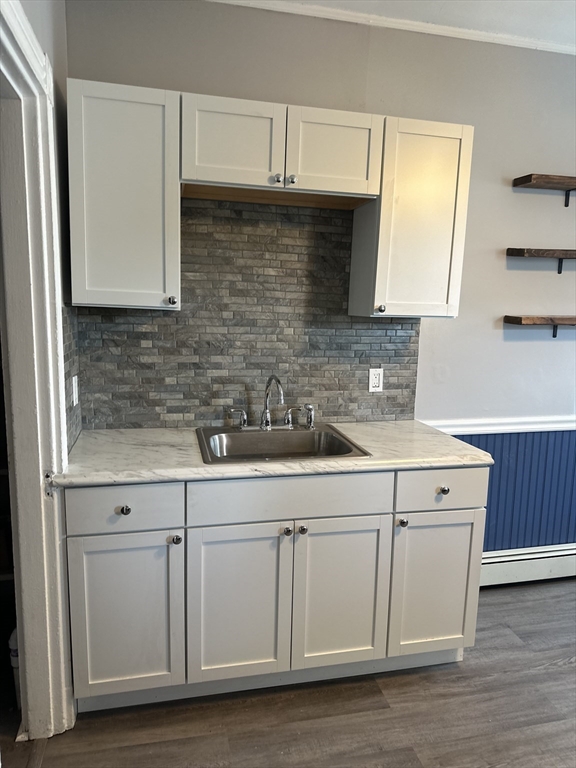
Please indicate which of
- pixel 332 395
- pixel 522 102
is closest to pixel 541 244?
pixel 522 102

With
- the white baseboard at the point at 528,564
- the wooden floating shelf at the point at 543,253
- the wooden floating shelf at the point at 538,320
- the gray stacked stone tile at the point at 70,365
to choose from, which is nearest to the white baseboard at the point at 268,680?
the white baseboard at the point at 528,564

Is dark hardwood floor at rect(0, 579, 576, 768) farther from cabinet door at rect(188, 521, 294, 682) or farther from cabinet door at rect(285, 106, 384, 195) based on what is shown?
cabinet door at rect(285, 106, 384, 195)

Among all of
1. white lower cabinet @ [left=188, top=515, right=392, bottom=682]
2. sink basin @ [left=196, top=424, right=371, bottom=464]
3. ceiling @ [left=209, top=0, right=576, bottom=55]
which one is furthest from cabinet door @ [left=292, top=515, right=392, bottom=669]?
ceiling @ [left=209, top=0, right=576, bottom=55]

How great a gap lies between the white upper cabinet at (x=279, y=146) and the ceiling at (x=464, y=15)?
1.87ft

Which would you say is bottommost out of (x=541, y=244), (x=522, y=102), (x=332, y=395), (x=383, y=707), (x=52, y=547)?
(x=383, y=707)

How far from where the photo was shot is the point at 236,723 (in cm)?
184

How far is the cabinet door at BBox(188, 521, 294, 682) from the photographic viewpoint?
1811 millimetres

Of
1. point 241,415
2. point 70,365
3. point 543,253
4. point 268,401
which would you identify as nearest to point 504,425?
point 543,253

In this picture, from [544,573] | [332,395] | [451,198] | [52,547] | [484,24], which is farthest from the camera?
[544,573]

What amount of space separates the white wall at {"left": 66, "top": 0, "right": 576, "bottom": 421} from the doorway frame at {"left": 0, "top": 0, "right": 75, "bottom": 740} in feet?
2.38

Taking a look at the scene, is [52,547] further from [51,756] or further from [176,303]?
[176,303]

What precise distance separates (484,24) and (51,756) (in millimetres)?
3277

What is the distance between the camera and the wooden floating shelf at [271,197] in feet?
6.92

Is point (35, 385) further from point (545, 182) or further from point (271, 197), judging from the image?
point (545, 182)
